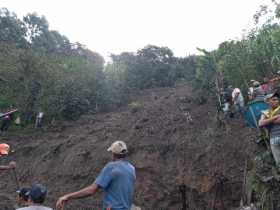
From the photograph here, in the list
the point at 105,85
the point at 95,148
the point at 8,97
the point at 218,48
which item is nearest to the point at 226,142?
the point at 95,148

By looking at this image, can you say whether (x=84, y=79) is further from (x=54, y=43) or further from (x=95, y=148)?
(x=54, y=43)

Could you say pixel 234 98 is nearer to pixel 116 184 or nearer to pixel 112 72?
pixel 116 184

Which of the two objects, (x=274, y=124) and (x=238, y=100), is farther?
(x=238, y=100)

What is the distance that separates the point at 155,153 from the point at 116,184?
7427 mm

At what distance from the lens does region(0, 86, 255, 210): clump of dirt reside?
388 inches

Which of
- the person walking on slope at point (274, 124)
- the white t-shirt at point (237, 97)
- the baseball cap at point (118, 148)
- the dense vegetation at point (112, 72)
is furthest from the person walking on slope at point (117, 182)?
the dense vegetation at point (112, 72)

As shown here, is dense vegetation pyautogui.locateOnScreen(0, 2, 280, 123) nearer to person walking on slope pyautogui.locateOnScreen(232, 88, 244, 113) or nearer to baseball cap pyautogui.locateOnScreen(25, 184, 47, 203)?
person walking on slope pyautogui.locateOnScreen(232, 88, 244, 113)

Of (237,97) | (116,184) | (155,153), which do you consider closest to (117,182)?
(116,184)

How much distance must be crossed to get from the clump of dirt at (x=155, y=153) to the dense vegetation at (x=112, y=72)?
959 millimetres

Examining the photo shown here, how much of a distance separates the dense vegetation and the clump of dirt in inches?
37.8

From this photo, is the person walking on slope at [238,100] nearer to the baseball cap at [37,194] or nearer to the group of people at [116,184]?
the group of people at [116,184]

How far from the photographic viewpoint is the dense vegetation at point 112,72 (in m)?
12.7

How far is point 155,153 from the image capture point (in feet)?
38.1

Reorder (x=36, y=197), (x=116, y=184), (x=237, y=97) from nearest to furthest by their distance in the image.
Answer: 1. (x=36, y=197)
2. (x=116, y=184)
3. (x=237, y=97)
